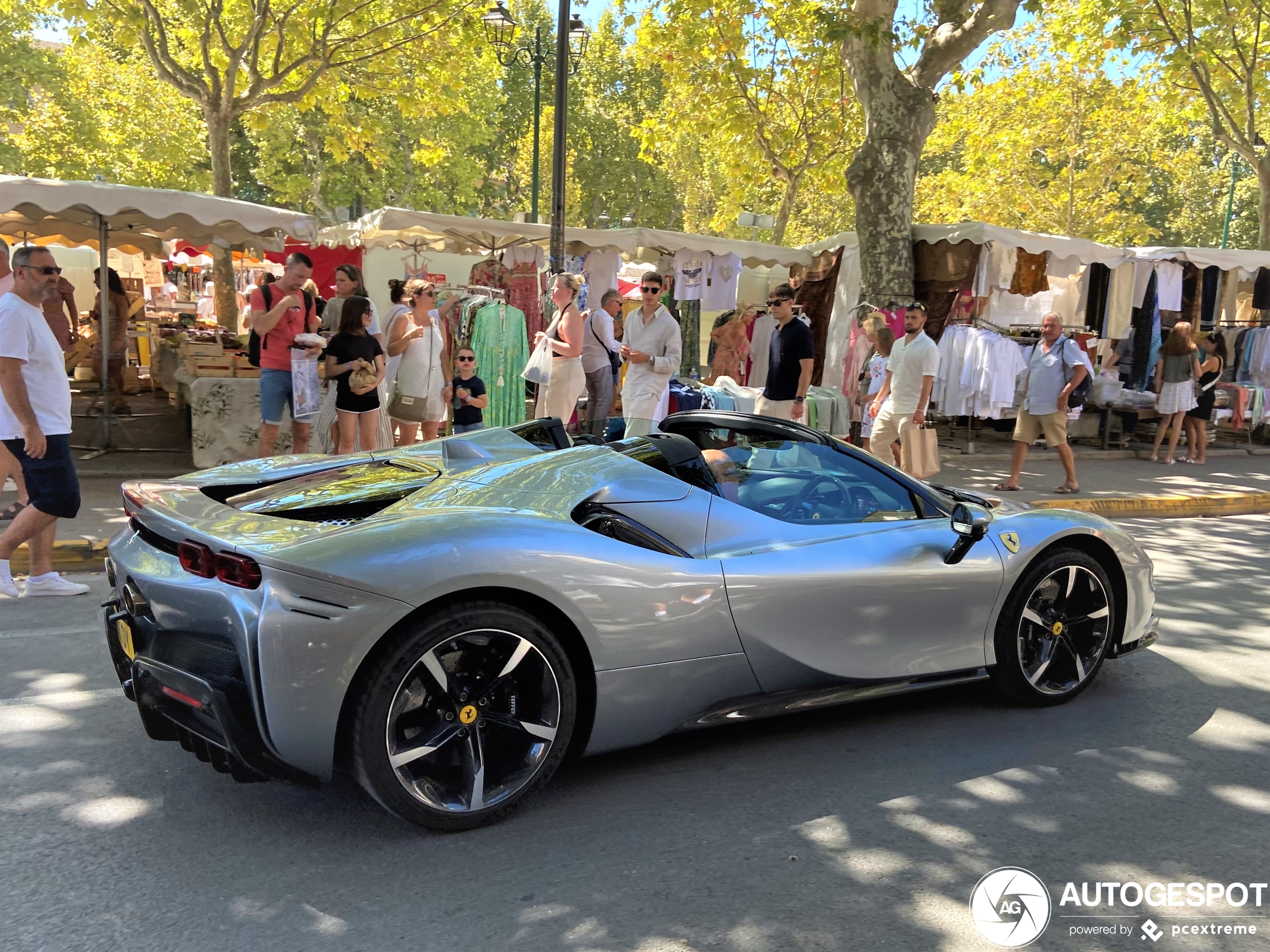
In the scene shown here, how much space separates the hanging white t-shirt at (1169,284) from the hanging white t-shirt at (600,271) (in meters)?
7.50

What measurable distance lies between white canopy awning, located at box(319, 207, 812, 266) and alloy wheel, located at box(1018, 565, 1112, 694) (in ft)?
29.6

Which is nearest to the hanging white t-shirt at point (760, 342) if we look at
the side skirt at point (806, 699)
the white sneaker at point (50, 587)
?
the white sneaker at point (50, 587)

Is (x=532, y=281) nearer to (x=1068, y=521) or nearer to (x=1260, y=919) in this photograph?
(x=1068, y=521)

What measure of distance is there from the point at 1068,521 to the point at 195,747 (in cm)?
348

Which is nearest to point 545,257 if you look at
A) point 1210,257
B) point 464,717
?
point 1210,257

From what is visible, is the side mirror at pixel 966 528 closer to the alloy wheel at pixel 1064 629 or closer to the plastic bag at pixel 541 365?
the alloy wheel at pixel 1064 629

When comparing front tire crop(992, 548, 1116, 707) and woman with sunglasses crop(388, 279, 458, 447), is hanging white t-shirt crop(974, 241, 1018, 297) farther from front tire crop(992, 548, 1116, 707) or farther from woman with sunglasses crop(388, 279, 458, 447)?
front tire crop(992, 548, 1116, 707)

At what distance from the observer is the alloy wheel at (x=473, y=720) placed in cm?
296

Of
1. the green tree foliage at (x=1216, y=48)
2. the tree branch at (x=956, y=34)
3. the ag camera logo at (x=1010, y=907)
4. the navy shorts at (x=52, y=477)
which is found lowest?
the ag camera logo at (x=1010, y=907)

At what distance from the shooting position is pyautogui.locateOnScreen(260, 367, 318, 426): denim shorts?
27.4ft

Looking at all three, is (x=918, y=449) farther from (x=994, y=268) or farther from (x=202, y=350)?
(x=202, y=350)

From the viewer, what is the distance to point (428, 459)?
4.11m

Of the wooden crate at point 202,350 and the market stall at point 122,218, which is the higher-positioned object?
the market stall at point 122,218

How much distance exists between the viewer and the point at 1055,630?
4324 mm
